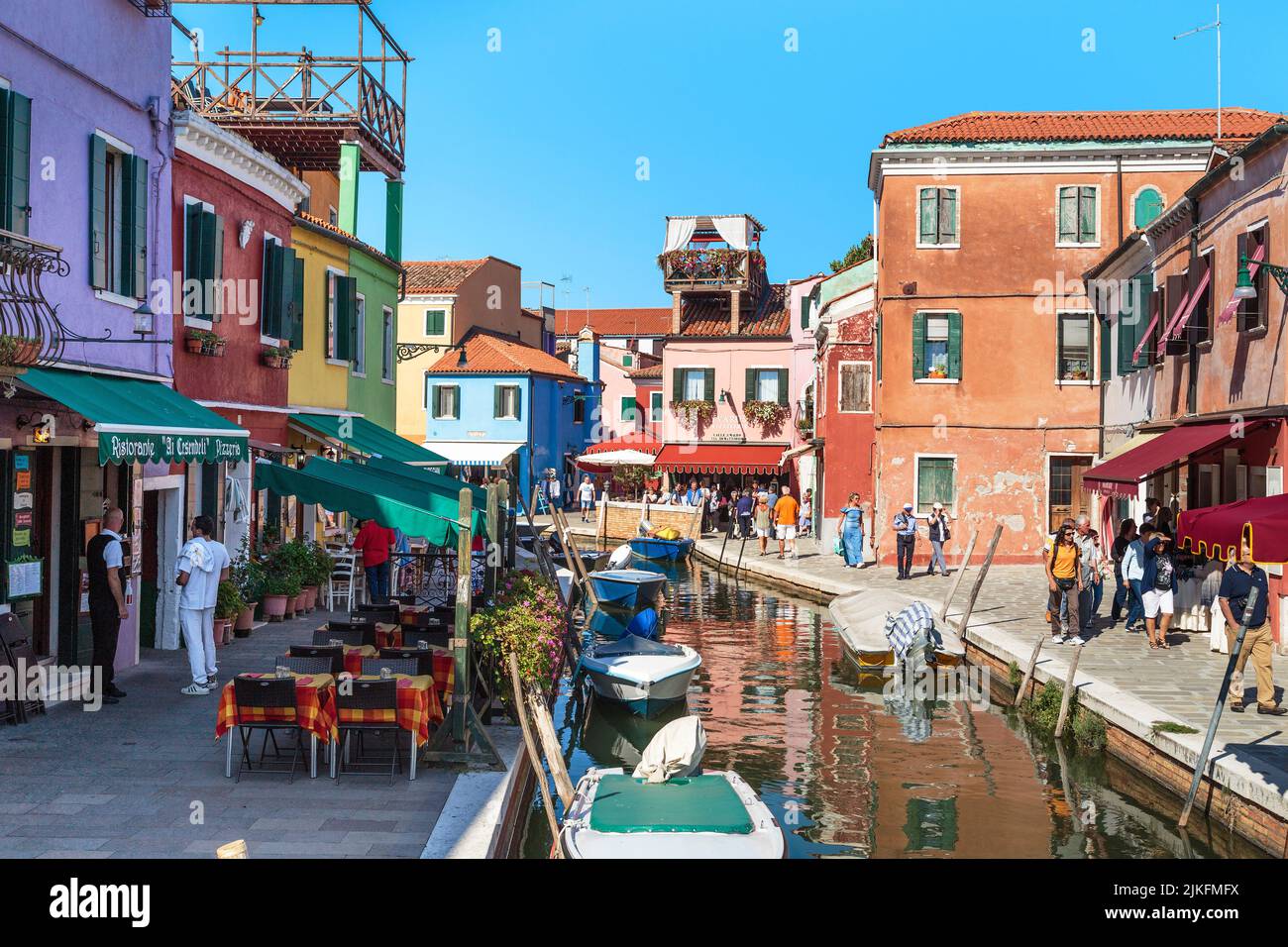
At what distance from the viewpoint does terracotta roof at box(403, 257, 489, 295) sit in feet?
168

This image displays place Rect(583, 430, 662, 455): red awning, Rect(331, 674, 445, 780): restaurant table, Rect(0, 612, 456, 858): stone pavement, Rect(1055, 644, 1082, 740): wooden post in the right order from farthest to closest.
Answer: Rect(583, 430, 662, 455): red awning
Rect(1055, 644, 1082, 740): wooden post
Rect(331, 674, 445, 780): restaurant table
Rect(0, 612, 456, 858): stone pavement

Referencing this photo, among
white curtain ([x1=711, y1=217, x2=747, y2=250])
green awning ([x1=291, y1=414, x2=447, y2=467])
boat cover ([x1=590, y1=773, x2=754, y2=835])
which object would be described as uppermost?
white curtain ([x1=711, y1=217, x2=747, y2=250])

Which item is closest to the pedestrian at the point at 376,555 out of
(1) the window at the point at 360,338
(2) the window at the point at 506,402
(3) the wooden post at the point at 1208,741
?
(1) the window at the point at 360,338

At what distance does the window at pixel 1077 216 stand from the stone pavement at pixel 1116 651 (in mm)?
7543

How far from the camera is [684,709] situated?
17250 mm

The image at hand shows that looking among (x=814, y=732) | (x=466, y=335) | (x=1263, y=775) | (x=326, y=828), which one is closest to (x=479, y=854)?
(x=326, y=828)

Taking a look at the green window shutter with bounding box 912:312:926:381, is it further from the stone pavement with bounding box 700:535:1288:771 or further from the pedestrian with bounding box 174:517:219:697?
the pedestrian with bounding box 174:517:219:697

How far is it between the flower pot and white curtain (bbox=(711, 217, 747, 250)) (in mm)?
36245

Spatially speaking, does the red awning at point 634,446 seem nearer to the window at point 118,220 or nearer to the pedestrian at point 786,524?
the pedestrian at point 786,524

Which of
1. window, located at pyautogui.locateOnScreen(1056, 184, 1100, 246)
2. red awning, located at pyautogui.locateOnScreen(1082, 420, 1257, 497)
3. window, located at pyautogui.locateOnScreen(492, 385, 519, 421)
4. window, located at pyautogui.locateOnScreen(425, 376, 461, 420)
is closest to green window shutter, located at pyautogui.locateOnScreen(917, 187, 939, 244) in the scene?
window, located at pyautogui.locateOnScreen(1056, 184, 1100, 246)

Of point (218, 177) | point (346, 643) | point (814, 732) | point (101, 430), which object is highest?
point (218, 177)

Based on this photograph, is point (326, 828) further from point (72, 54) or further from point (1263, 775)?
point (72, 54)

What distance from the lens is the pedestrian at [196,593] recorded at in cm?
1223

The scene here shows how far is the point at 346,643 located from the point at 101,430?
355 cm
